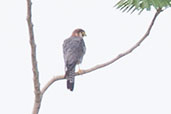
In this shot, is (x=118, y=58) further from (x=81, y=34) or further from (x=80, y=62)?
(x=81, y=34)

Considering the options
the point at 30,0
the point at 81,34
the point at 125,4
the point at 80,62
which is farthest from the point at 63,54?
the point at 30,0

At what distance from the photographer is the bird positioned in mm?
6109

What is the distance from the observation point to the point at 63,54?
22.5ft

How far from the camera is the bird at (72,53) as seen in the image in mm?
6109

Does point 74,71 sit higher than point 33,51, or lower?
lower

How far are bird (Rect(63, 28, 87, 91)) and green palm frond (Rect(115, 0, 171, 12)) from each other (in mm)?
1412

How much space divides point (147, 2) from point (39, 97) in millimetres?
1303

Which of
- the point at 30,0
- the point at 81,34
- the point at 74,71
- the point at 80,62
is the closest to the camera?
the point at 30,0

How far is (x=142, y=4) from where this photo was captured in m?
4.64

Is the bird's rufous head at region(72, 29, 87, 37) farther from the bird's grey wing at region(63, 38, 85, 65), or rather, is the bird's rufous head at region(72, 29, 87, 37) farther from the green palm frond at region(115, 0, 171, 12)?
the green palm frond at region(115, 0, 171, 12)

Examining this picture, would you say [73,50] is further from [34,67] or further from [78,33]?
[34,67]

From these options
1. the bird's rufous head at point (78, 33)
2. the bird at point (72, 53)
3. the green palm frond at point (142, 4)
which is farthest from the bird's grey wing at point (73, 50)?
the green palm frond at point (142, 4)

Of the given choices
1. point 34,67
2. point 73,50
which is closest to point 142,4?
point 34,67

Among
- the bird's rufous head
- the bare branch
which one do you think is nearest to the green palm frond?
the bare branch
